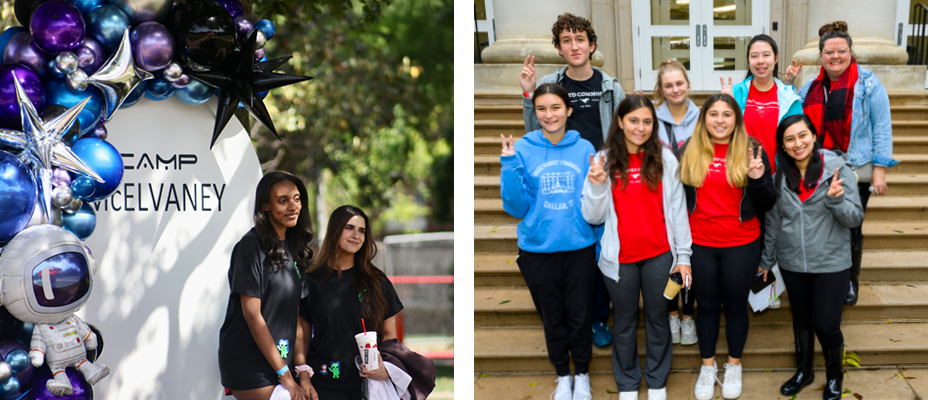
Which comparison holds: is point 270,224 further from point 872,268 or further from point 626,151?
point 872,268

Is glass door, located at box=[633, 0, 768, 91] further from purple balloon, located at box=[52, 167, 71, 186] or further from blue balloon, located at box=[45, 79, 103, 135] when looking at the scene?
purple balloon, located at box=[52, 167, 71, 186]

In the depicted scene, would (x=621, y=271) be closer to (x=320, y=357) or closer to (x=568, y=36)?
(x=568, y=36)

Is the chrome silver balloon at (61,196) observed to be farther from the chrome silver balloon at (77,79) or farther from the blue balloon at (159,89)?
the blue balloon at (159,89)

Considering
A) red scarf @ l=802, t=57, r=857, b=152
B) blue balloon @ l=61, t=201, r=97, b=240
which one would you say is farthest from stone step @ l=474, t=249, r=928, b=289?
blue balloon @ l=61, t=201, r=97, b=240

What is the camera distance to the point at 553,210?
3.43 meters

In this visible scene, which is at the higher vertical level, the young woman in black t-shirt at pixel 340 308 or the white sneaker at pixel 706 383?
the young woman in black t-shirt at pixel 340 308

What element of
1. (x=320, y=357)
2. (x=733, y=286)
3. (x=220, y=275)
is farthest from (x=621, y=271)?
(x=220, y=275)

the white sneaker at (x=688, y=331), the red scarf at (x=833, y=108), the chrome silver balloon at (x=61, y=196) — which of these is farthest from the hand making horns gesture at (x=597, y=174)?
the chrome silver balloon at (x=61, y=196)

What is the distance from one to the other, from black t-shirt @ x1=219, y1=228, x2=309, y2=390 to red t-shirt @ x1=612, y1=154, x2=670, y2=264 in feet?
5.52

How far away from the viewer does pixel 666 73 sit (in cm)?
365

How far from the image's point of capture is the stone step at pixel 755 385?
3.75 metres

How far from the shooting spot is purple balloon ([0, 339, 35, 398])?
247 cm

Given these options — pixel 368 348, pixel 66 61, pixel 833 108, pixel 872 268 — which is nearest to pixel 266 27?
pixel 66 61

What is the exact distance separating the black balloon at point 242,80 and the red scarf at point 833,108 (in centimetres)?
312
